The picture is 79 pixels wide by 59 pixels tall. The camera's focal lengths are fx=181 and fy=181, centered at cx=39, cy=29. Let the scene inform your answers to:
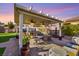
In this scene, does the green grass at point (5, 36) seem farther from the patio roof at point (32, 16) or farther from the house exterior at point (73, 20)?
the house exterior at point (73, 20)

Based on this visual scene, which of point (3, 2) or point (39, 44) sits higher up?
point (3, 2)

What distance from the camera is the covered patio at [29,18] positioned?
5.14ft

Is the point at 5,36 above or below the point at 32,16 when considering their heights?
below

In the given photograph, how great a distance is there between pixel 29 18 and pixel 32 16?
→ 3cm

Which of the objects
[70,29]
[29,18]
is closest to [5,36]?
[29,18]

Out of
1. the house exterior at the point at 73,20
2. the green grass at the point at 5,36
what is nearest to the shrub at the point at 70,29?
the house exterior at the point at 73,20

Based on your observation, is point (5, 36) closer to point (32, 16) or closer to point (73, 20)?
point (32, 16)

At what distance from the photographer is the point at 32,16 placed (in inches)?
62.5

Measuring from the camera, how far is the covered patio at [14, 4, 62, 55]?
157cm

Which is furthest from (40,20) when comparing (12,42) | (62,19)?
(12,42)

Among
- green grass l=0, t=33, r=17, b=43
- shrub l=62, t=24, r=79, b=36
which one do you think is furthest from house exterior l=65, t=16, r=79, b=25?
green grass l=0, t=33, r=17, b=43

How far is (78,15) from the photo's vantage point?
1.59 metres

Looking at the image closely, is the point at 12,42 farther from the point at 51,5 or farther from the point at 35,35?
the point at 51,5

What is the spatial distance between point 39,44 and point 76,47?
0.33m
